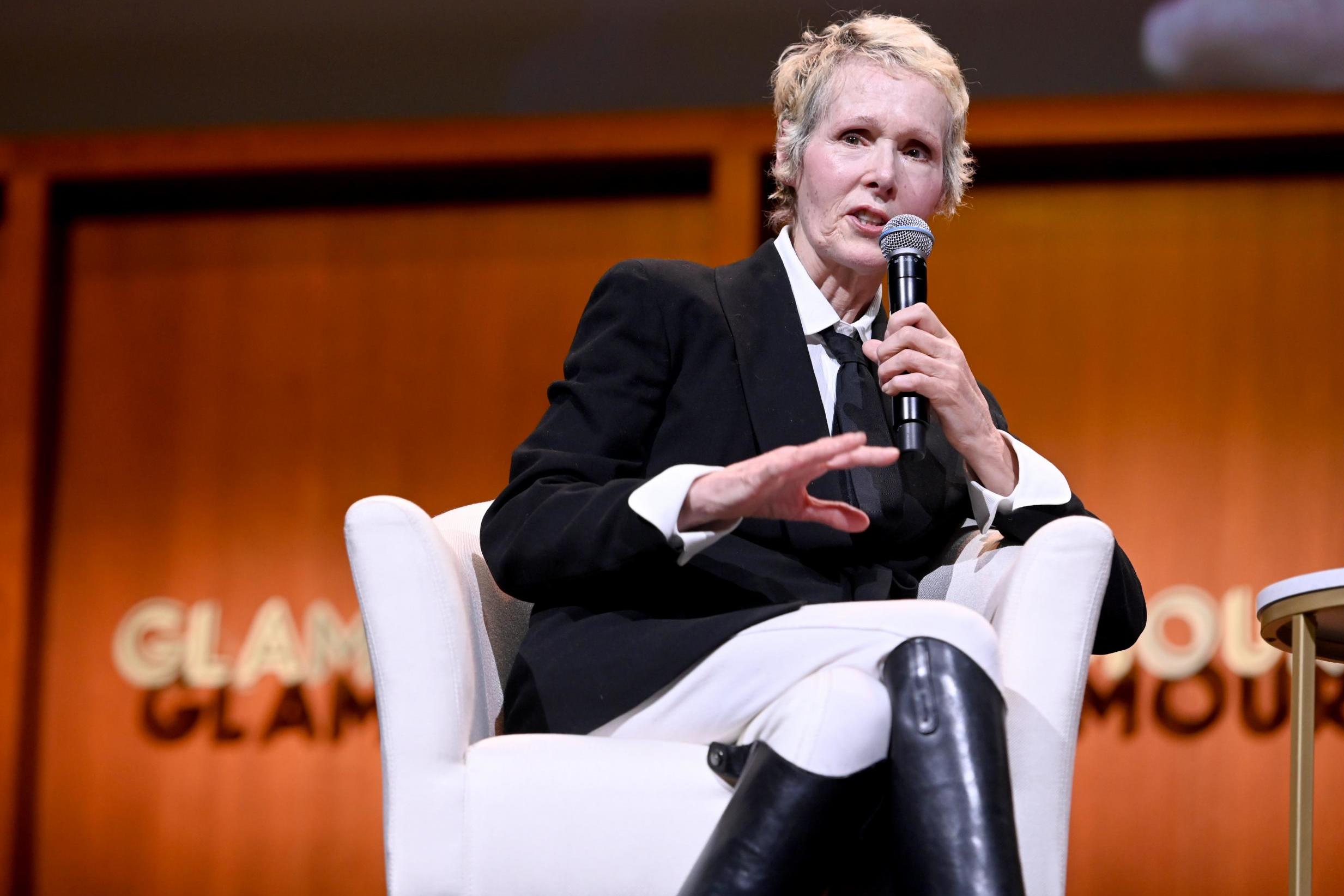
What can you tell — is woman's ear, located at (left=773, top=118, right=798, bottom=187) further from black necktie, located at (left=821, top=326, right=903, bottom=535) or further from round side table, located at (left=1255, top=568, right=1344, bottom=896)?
round side table, located at (left=1255, top=568, right=1344, bottom=896)

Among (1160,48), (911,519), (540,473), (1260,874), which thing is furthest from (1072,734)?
(1160,48)

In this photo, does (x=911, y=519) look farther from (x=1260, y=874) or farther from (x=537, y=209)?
(x=537, y=209)

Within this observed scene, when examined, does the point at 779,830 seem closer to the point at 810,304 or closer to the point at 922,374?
the point at 922,374

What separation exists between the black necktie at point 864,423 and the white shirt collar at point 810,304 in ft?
0.06

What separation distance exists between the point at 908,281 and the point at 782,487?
360mm

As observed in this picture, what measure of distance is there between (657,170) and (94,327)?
1.53 metres

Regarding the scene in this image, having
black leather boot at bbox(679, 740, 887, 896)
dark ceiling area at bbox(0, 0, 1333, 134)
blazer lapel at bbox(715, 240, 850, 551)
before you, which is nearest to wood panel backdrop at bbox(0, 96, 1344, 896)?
dark ceiling area at bbox(0, 0, 1333, 134)

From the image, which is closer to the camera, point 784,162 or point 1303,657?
point 1303,657

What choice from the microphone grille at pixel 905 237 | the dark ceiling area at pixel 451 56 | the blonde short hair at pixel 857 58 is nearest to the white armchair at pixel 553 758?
the microphone grille at pixel 905 237

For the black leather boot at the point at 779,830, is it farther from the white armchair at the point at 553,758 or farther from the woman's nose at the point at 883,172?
the woman's nose at the point at 883,172

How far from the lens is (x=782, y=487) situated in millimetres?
1216

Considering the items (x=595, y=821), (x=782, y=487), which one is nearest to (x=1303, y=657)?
(x=782, y=487)

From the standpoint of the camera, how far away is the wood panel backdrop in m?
3.19

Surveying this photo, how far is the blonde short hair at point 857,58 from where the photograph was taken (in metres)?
1.65
